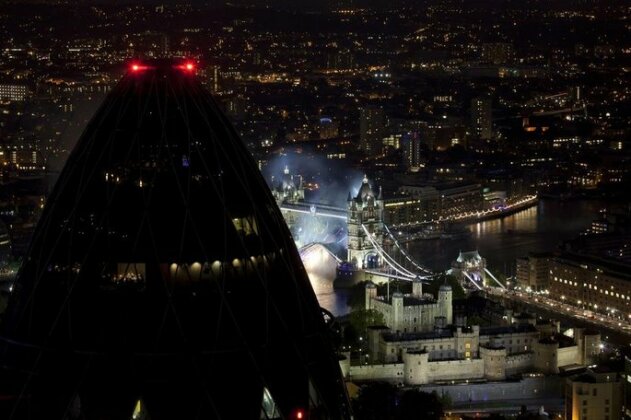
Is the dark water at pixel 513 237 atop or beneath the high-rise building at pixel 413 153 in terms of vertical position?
beneath

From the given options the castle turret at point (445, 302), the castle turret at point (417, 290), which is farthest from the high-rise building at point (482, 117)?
the castle turret at point (445, 302)

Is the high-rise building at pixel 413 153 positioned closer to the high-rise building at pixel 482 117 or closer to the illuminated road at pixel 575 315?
the high-rise building at pixel 482 117

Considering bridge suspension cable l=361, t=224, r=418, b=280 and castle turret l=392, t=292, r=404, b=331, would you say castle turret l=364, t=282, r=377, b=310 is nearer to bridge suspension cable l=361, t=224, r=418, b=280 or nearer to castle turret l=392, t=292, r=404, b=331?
castle turret l=392, t=292, r=404, b=331

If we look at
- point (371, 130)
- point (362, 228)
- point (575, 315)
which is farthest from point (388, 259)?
point (371, 130)

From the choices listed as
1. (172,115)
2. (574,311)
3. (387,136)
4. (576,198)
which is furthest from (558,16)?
(172,115)

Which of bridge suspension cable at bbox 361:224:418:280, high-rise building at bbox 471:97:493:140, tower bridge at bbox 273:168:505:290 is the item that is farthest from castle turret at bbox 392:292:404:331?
high-rise building at bbox 471:97:493:140

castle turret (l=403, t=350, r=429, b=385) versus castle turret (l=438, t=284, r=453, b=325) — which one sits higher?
castle turret (l=438, t=284, r=453, b=325)

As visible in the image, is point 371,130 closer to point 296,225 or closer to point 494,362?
point 296,225
